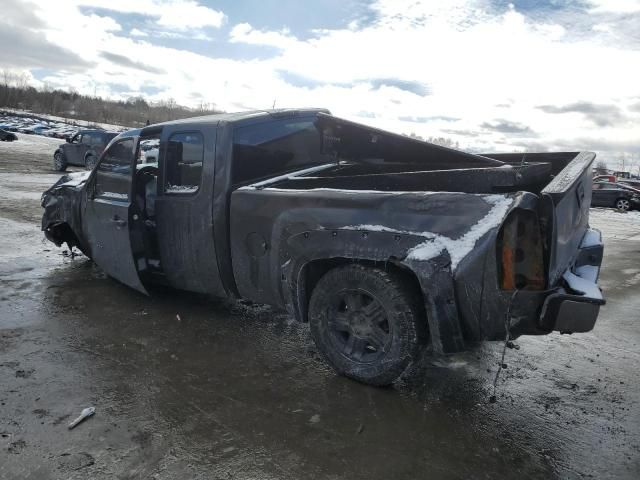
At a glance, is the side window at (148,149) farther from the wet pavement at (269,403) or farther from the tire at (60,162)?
the tire at (60,162)

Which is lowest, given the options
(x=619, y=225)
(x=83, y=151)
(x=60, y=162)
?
(x=60, y=162)

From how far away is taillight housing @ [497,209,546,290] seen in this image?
2.72m

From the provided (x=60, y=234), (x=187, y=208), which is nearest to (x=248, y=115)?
(x=187, y=208)

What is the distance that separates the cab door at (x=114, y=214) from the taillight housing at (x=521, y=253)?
10.4 ft

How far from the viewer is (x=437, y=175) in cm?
393

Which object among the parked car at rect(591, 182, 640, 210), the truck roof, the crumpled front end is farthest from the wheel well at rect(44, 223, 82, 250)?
the parked car at rect(591, 182, 640, 210)

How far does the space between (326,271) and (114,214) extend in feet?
7.63

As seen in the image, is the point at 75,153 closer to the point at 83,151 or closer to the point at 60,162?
the point at 83,151

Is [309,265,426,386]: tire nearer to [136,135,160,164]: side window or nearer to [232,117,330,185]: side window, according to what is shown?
[232,117,330,185]: side window

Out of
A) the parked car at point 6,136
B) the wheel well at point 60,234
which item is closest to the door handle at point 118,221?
the wheel well at point 60,234

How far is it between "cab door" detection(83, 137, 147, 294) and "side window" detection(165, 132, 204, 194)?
42 cm

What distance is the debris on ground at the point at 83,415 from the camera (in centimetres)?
273

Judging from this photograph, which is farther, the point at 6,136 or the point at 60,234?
the point at 6,136

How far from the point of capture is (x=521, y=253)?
110 inches
